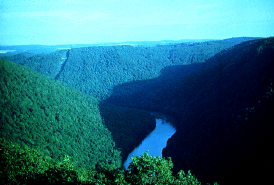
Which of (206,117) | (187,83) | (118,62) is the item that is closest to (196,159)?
(206,117)

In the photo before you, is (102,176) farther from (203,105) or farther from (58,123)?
(203,105)

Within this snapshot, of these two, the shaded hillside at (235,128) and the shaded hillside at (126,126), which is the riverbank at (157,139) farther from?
the shaded hillside at (235,128)

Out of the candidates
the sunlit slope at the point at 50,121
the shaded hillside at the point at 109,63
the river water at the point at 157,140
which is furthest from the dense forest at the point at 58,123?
the shaded hillside at the point at 109,63

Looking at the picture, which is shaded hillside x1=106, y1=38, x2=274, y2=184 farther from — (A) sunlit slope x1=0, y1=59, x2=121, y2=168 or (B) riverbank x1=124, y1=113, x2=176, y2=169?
(A) sunlit slope x1=0, y1=59, x2=121, y2=168

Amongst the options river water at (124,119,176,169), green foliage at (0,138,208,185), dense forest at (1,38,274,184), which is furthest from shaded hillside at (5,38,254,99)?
green foliage at (0,138,208,185)

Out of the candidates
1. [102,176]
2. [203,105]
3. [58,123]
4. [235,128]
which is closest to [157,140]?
[203,105]
